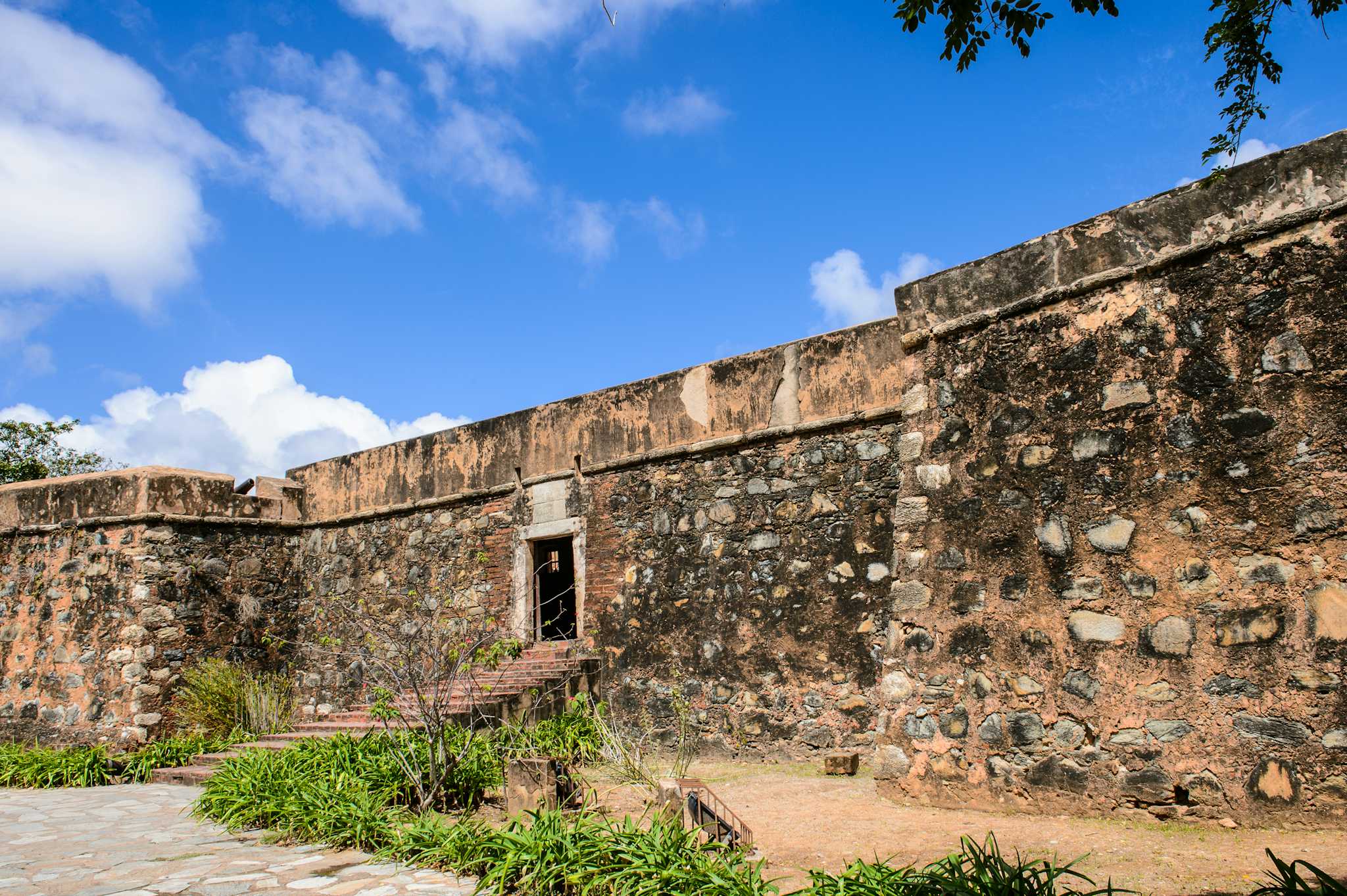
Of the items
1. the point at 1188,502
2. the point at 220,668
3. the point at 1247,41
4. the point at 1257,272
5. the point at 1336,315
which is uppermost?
the point at 1247,41

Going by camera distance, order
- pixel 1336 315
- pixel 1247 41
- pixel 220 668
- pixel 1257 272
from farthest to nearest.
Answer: pixel 220 668, pixel 1257 272, pixel 1336 315, pixel 1247 41

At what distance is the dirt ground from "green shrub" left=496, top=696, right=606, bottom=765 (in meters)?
1.56

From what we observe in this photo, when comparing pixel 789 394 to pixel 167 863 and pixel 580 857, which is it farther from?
pixel 167 863

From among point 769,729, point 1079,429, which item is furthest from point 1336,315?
point 769,729

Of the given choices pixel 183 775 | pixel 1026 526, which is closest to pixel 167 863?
pixel 183 775

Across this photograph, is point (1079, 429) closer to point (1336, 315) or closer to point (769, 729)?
point (1336, 315)

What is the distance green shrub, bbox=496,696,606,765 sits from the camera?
7152mm

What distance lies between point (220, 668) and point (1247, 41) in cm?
1012

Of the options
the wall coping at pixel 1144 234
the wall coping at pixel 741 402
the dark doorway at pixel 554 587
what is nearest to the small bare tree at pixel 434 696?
the dark doorway at pixel 554 587

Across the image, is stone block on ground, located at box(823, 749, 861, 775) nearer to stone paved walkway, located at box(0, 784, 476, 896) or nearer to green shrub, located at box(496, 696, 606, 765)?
green shrub, located at box(496, 696, 606, 765)

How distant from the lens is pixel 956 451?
219 inches

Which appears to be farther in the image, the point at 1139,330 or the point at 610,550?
the point at 610,550

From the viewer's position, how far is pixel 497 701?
7672mm

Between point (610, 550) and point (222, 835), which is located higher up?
point (610, 550)
